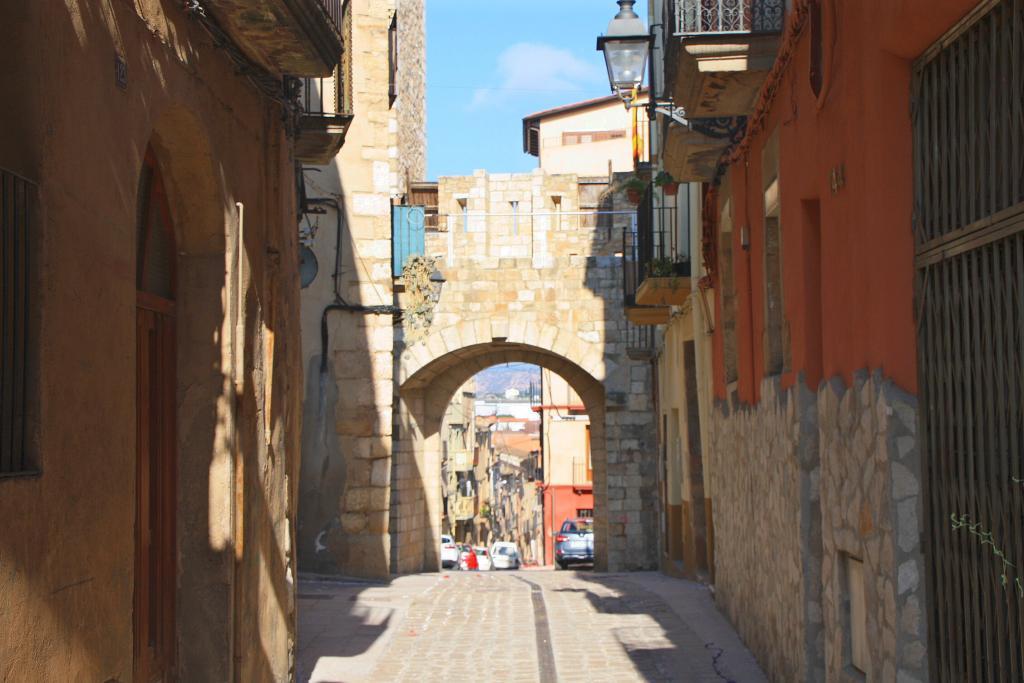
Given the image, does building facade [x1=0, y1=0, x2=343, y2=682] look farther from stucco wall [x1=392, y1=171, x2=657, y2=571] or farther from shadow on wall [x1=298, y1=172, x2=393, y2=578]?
stucco wall [x1=392, y1=171, x2=657, y2=571]

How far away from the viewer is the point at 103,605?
16.7ft

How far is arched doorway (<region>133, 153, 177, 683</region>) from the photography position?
22.2 feet

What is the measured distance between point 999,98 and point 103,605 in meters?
3.67

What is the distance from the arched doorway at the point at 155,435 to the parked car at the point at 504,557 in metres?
36.3

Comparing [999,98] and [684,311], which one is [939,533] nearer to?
[999,98]

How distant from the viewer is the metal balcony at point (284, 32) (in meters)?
6.84

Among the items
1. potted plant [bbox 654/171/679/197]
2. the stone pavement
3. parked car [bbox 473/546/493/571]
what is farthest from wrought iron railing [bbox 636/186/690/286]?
parked car [bbox 473/546/493/571]

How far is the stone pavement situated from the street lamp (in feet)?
15.7

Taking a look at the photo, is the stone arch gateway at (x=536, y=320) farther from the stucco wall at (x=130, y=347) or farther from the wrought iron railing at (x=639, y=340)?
the stucco wall at (x=130, y=347)

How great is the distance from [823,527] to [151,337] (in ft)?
12.1

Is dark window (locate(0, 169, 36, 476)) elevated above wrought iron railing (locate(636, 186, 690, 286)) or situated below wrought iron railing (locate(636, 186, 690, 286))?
below

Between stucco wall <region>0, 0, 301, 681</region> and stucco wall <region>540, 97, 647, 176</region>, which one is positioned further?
stucco wall <region>540, 97, 647, 176</region>

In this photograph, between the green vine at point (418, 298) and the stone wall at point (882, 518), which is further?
the green vine at point (418, 298)

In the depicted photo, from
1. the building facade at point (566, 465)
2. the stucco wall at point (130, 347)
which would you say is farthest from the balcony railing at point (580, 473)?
the stucco wall at point (130, 347)
